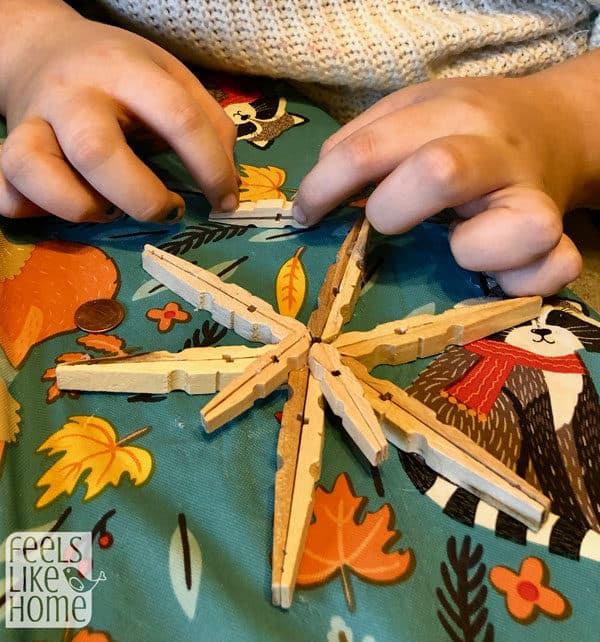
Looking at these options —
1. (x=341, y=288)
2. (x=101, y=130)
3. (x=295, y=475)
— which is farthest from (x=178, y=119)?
(x=295, y=475)

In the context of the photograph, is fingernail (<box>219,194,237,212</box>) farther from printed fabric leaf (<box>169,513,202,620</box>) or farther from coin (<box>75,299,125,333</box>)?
printed fabric leaf (<box>169,513,202,620</box>)

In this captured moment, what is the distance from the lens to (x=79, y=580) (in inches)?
11.7

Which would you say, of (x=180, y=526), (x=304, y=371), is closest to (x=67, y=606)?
(x=180, y=526)

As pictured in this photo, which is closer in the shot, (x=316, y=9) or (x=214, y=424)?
(x=214, y=424)

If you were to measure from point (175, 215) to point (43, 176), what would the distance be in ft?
0.30

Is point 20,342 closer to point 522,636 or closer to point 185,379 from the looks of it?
point 185,379

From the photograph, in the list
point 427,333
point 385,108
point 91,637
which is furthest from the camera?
point 385,108

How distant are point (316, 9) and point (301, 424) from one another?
0.38 meters

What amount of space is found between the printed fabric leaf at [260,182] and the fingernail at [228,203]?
0.07 ft

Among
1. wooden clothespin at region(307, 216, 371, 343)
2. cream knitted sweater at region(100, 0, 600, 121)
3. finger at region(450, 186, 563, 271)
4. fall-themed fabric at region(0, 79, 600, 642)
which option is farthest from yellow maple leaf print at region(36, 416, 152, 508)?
cream knitted sweater at region(100, 0, 600, 121)

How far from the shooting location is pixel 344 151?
0.44 meters

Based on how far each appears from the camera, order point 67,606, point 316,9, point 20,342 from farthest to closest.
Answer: point 316,9 < point 20,342 < point 67,606

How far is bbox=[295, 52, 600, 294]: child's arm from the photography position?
1.35ft

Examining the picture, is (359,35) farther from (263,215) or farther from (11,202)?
(11,202)
